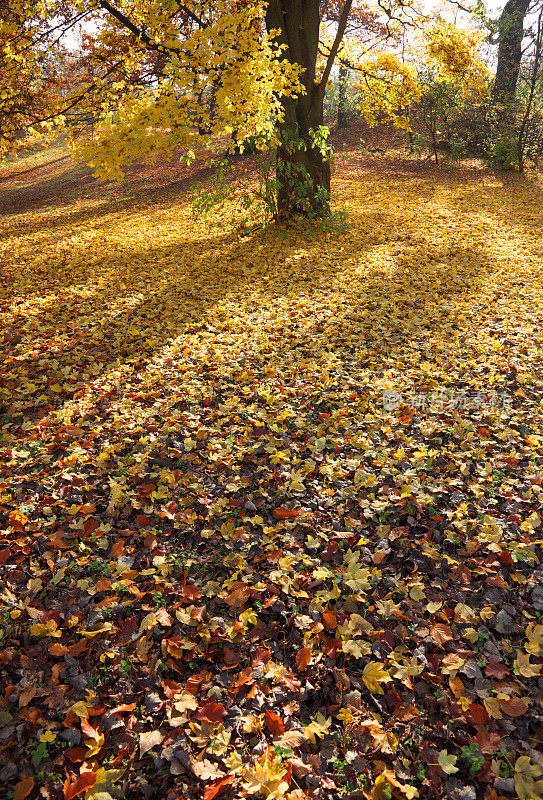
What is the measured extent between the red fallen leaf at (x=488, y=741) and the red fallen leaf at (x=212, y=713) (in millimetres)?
1183

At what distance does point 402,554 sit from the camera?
2.92m

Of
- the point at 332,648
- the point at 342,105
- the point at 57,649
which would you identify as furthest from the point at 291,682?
the point at 342,105

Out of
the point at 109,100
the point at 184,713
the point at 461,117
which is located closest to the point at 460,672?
the point at 184,713

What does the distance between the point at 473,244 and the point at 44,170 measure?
23417 mm

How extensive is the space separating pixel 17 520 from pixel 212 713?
187cm

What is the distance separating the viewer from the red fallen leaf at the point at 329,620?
2484 mm

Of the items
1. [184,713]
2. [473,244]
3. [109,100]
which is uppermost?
[109,100]

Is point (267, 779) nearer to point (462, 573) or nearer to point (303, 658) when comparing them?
point (303, 658)

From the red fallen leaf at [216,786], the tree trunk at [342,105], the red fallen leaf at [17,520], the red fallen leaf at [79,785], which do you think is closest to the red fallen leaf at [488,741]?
the red fallen leaf at [216,786]

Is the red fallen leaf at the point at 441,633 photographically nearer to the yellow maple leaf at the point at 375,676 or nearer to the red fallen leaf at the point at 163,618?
the yellow maple leaf at the point at 375,676

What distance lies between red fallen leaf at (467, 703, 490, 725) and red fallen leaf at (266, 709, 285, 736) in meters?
0.91

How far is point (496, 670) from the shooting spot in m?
2.27

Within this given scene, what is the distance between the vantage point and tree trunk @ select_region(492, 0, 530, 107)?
1683cm

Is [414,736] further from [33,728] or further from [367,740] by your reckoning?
[33,728]
